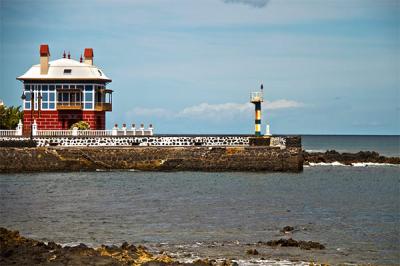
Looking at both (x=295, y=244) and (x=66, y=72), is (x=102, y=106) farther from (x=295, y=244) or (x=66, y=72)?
(x=295, y=244)

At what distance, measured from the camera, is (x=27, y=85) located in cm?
5431

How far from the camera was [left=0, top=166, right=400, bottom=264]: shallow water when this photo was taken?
2069 cm

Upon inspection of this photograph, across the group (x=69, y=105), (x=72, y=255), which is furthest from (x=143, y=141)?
(x=72, y=255)

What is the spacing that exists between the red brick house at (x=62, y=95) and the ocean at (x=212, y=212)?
10192mm

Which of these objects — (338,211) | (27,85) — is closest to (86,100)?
(27,85)

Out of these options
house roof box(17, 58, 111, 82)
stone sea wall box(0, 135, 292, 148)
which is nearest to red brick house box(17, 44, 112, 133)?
house roof box(17, 58, 111, 82)

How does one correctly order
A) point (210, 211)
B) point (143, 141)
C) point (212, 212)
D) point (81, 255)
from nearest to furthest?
point (81, 255), point (212, 212), point (210, 211), point (143, 141)

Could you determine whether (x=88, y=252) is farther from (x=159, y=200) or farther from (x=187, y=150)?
(x=187, y=150)

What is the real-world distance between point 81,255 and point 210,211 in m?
11.5

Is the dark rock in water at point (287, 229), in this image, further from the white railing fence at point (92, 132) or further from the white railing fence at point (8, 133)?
the white railing fence at point (8, 133)

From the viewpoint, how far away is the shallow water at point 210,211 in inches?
814

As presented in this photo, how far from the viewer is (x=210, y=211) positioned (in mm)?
27703

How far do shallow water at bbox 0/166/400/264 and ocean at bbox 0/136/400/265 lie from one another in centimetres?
3

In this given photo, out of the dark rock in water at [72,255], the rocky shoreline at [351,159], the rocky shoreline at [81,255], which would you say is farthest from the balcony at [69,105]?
the dark rock in water at [72,255]
